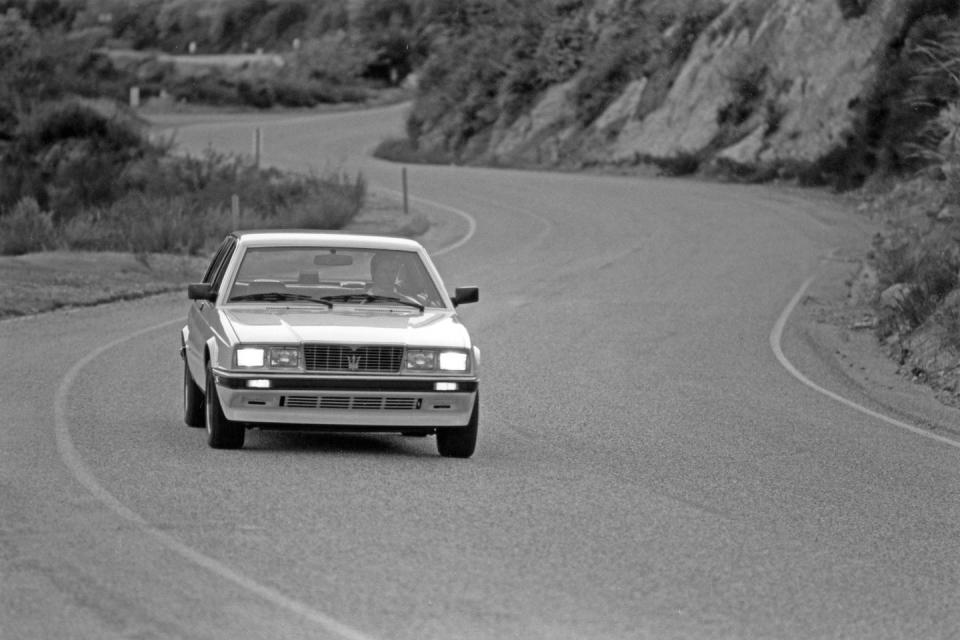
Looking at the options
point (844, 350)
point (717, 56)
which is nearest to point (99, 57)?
point (717, 56)

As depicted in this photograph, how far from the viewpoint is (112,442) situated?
11875mm

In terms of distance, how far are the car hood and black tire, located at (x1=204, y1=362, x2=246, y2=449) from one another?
0.41 metres

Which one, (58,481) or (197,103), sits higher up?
(58,481)

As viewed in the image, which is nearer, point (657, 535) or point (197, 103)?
point (657, 535)

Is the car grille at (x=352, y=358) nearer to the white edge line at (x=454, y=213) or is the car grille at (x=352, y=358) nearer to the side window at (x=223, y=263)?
the side window at (x=223, y=263)

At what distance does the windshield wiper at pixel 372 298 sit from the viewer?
12.2 meters

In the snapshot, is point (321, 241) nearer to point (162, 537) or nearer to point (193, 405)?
point (193, 405)

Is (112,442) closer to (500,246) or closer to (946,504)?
(946,504)

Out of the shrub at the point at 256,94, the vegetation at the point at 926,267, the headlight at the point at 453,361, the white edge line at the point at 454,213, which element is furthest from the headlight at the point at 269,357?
the shrub at the point at 256,94

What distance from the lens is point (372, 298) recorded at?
40.1 feet

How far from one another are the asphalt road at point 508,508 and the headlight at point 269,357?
590mm

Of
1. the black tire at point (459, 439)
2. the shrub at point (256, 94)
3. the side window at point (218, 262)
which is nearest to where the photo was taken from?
the black tire at point (459, 439)

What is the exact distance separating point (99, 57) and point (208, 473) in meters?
79.8

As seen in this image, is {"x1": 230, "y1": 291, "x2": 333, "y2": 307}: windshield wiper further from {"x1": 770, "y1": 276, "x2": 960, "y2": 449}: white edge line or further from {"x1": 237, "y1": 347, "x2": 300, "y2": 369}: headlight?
{"x1": 770, "y1": 276, "x2": 960, "y2": 449}: white edge line
